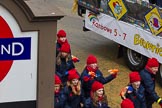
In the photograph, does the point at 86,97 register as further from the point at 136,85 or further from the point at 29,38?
the point at 29,38

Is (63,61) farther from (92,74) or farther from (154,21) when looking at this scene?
(154,21)

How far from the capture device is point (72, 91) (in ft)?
21.8

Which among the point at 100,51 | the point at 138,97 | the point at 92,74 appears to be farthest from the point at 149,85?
the point at 100,51

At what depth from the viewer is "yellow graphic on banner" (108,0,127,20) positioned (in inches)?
373

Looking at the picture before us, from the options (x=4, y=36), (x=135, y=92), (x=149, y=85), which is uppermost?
(x=4, y=36)

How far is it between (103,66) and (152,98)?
3.33 m

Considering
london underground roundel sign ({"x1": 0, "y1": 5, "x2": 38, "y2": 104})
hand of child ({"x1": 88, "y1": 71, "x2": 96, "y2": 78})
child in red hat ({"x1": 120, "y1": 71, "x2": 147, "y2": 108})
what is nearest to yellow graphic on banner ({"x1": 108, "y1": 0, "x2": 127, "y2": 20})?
hand of child ({"x1": 88, "y1": 71, "x2": 96, "y2": 78})

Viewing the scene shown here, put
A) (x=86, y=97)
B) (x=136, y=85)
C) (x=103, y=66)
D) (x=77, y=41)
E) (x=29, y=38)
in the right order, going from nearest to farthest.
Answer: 1. (x=29, y=38)
2. (x=136, y=85)
3. (x=86, y=97)
4. (x=103, y=66)
5. (x=77, y=41)

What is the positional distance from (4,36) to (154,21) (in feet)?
17.8

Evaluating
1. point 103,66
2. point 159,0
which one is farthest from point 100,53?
point 159,0

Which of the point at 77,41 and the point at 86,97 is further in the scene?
the point at 77,41

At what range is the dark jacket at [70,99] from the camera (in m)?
6.64

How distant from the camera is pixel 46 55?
3838mm

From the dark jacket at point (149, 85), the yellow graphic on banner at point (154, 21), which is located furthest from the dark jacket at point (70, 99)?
the yellow graphic on banner at point (154, 21)
